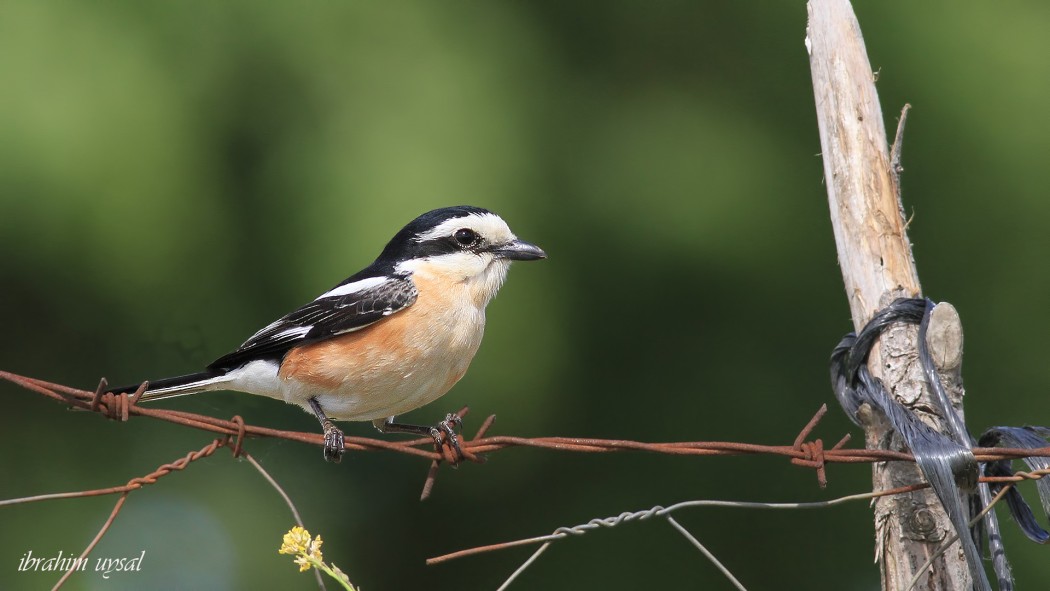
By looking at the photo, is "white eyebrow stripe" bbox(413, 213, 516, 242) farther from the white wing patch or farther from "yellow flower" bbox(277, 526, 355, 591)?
"yellow flower" bbox(277, 526, 355, 591)

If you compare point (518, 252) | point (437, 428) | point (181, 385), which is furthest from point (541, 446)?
point (181, 385)

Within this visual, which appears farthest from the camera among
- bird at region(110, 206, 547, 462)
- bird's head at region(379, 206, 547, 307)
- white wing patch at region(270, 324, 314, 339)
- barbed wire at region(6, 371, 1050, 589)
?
bird's head at region(379, 206, 547, 307)

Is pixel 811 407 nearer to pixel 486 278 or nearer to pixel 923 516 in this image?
pixel 486 278

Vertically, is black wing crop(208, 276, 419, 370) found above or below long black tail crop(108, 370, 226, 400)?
above

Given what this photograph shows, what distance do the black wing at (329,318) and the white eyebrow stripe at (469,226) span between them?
25cm

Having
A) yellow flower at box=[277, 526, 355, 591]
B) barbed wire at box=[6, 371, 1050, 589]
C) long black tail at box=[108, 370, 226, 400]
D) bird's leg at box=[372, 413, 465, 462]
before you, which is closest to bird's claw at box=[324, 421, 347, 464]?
bird's leg at box=[372, 413, 465, 462]

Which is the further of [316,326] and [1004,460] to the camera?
[316,326]

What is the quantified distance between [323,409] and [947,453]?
6.72 ft

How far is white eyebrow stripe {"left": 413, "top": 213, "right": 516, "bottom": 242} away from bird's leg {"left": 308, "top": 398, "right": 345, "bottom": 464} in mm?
738

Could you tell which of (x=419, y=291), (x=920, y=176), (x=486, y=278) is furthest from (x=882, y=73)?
(x=419, y=291)

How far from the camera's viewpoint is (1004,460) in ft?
8.27

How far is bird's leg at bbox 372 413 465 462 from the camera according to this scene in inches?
124

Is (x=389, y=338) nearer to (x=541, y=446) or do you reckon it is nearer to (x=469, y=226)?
(x=469, y=226)

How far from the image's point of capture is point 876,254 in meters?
2.89
